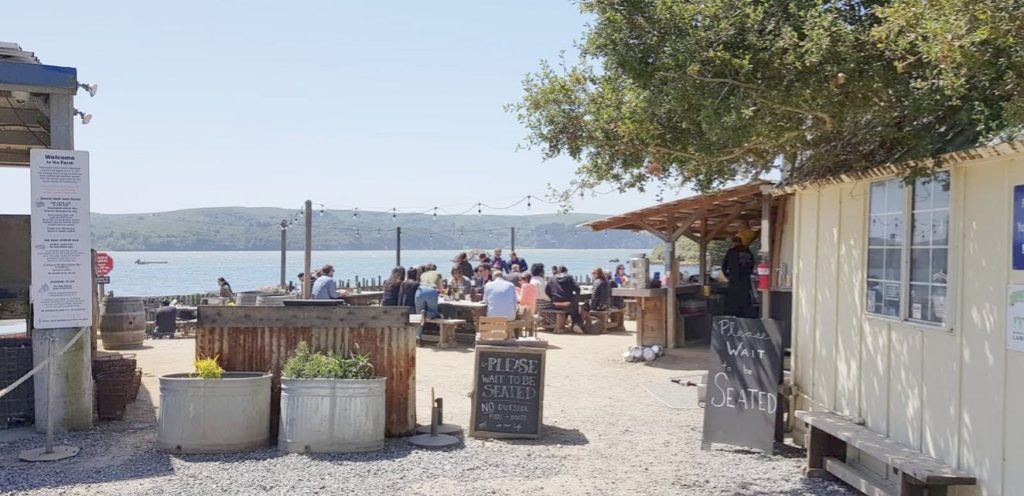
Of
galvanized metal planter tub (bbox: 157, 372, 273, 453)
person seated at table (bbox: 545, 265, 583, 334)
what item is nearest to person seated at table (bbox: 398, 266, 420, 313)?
person seated at table (bbox: 545, 265, 583, 334)

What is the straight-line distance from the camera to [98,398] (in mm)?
8891

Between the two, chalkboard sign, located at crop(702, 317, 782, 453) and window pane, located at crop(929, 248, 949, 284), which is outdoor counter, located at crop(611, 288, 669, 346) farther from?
window pane, located at crop(929, 248, 949, 284)

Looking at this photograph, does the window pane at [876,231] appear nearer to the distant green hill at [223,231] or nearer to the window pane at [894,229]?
the window pane at [894,229]

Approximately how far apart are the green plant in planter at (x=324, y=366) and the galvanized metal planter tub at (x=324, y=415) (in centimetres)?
10

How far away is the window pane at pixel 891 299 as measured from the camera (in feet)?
20.8

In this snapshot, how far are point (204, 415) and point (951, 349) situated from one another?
549cm

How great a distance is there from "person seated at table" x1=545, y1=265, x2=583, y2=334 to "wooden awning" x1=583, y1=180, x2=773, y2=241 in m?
2.20

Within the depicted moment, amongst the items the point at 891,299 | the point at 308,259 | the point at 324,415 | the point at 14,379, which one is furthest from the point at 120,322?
the point at 891,299

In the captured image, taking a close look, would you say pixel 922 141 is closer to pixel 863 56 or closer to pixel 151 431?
pixel 863 56

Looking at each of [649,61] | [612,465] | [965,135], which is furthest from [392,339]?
[965,135]

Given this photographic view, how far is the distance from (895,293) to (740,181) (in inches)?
122

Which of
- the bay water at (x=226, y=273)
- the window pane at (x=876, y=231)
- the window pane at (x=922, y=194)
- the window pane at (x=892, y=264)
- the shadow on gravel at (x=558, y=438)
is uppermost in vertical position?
the window pane at (x=922, y=194)

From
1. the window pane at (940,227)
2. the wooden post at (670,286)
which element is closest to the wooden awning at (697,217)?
the wooden post at (670,286)

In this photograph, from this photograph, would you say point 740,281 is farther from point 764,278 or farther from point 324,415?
point 324,415
